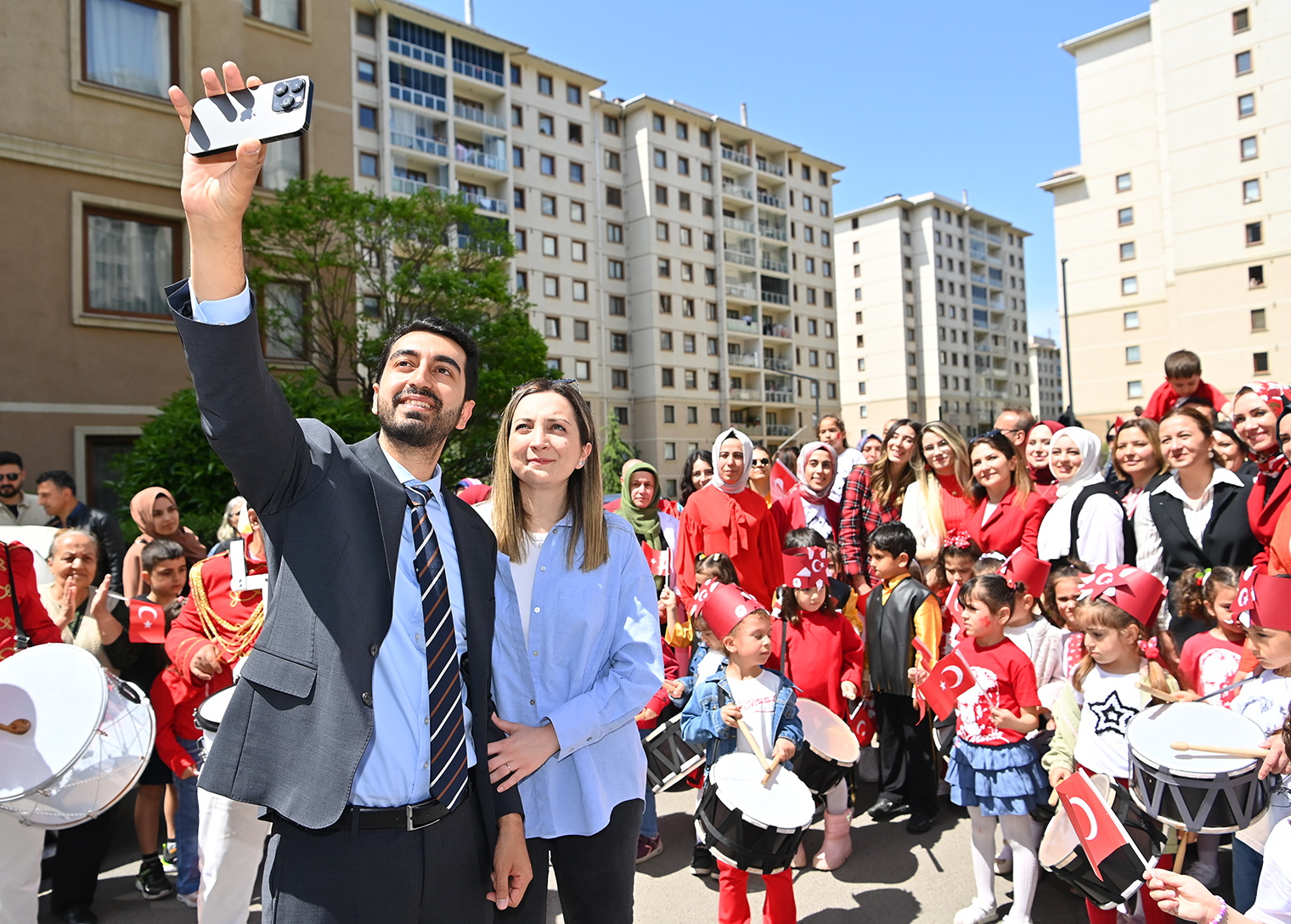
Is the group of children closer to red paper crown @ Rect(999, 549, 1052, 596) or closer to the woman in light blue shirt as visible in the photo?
red paper crown @ Rect(999, 549, 1052, 596)

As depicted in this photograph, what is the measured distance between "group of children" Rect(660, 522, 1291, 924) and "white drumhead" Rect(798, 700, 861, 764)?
154 millimetres

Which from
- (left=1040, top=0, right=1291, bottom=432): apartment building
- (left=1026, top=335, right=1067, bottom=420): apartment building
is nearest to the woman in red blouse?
(left=1040, top=0, right=1291, bottom=432): apartment building

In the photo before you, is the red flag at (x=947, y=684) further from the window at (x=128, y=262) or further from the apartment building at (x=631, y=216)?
the apartment building at (x=631, y=216)

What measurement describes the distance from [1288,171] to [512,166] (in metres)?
39.2

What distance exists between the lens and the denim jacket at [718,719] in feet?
12.5

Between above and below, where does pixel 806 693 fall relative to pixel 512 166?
below

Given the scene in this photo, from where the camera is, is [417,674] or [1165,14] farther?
[1165,14]

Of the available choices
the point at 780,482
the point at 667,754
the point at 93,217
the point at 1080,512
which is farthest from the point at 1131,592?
the point at 93,217

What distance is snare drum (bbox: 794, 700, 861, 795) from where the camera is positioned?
3.90m

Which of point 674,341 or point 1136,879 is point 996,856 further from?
point 674,341

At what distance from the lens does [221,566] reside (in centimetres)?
420

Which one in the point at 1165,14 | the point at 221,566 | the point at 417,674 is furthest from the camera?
the point at 1165,14

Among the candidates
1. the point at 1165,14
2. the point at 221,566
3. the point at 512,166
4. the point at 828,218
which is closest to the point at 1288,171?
the point at 1165,14

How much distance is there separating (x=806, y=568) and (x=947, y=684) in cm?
134
